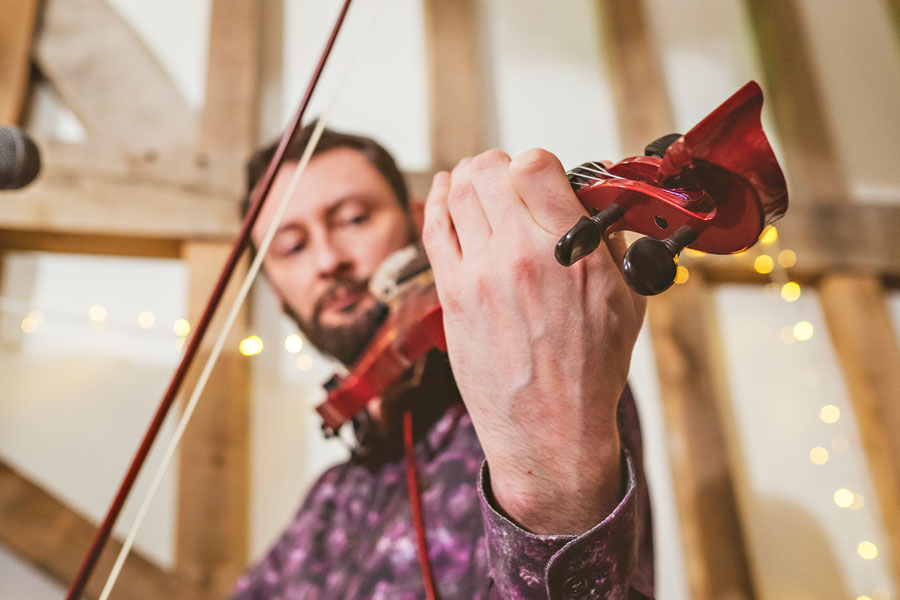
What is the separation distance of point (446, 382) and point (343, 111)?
124 centimetres

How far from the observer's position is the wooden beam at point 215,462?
1.30 meters

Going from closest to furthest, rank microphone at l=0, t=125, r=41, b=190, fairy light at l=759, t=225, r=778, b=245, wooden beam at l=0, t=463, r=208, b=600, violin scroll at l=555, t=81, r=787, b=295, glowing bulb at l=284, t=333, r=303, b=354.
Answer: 1. violin scroll at l=555, t=81, r=787, b=295
2. microphone at l=0, t=125, r=41, b=190
3. wooden beam at l=0, t=463, r=208, b=600
4. glowing bulb at l=284, t=333, r=303, b=354
5. fairy light at l=759, t=225, r=778, b=245

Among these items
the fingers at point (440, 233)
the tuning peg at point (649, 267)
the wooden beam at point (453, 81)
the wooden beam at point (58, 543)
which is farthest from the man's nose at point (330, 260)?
the tuning peg at point (649, 267)

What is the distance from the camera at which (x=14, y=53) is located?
62.0 inches

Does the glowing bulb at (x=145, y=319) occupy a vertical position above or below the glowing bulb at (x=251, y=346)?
above

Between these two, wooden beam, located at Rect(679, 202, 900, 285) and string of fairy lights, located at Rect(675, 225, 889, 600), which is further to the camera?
wooden beam, located at Rect(679, 202, 900, 285)

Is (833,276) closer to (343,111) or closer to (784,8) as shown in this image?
(784,8)

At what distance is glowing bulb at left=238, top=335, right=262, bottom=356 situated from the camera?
1.47m

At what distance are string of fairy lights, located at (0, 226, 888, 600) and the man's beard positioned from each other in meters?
0.09

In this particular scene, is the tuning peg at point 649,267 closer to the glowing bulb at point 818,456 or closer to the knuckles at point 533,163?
the knuckles at point 533,163

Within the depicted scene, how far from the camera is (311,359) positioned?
1505 mm

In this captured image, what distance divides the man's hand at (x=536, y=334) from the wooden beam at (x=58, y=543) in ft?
3.16

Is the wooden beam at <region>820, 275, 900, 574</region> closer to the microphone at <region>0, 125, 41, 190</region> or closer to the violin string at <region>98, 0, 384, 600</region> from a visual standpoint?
the violin string at <region>98, 0, 384, 600</region>

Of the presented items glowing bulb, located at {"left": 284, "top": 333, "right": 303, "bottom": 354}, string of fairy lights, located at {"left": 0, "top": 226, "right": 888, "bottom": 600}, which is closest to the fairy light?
string of fairy lights, located at {"left": 0, "top": 226, "right": 888, "bottom": 600}
